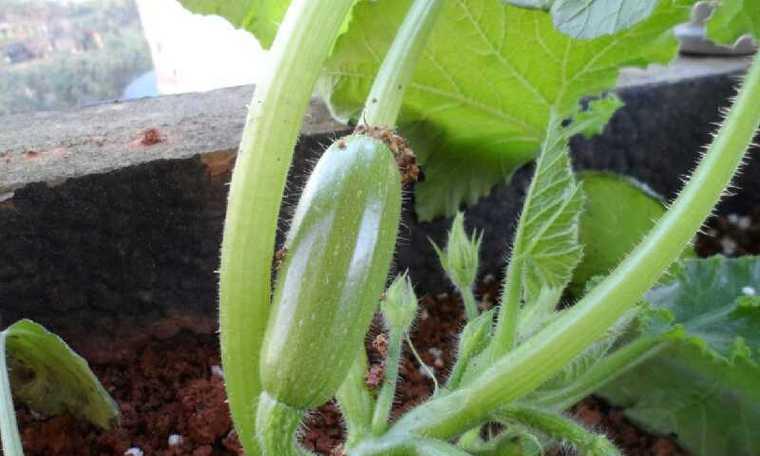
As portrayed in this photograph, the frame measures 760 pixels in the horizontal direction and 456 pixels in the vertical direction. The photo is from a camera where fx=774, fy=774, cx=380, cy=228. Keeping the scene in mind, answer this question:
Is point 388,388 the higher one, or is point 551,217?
point 551,217

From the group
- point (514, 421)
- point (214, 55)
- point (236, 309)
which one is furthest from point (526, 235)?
point (214, 55)

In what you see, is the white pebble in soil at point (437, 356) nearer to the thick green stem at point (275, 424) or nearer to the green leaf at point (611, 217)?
the green leaf at point (611, 217)

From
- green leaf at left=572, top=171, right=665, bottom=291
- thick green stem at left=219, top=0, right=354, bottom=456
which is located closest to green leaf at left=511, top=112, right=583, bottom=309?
thick green stem at left=219, top=0, right=354, bottom=456

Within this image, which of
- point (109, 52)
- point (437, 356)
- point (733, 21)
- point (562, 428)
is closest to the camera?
point (562, 428)

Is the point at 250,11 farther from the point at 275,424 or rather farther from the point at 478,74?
the point at 275,424

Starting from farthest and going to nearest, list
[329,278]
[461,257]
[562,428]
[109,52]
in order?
[109,52]
[461,257]
[562,428]
[329,278]

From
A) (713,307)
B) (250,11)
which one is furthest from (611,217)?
(250,11)

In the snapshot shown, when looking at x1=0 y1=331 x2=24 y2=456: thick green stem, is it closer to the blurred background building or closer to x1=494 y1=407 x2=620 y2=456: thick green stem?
x1=494 y1=407 x2=620 y2=456: thick green stem
